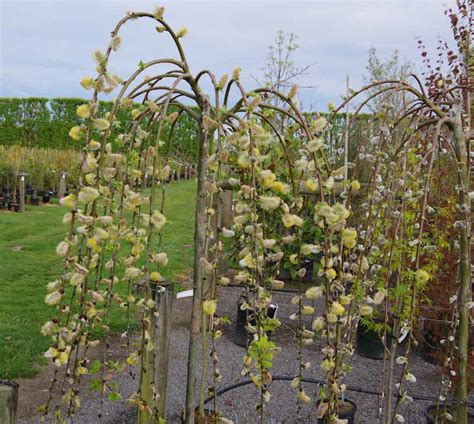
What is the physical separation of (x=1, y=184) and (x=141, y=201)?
40.1 ft

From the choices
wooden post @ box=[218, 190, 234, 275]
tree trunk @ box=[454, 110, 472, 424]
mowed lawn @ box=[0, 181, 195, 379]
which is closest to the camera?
tree trunk @ box=[454, 110, 472, 424]

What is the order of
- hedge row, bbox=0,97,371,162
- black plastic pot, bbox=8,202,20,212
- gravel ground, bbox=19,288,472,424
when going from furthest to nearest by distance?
hedge row, bbox=0,97,371,162
black plastic pot, bbox=8,202,20,212
gravel ground, bbox=19,288,472,424

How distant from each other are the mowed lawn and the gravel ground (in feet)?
1.95

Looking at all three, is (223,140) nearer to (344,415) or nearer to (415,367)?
(344,415)

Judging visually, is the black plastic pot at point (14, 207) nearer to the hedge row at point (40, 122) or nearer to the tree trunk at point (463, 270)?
the hedge row at point (40, 122)

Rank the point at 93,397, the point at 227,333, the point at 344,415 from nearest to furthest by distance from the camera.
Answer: the point at 344,415
the point at 93,397
the point at 227,333

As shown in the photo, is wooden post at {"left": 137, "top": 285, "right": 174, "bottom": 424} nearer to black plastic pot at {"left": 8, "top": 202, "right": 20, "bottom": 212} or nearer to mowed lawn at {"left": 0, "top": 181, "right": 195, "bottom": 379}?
mowed lawn at {"left": 0, "top": 181, "right": 195, "bottom": 379}

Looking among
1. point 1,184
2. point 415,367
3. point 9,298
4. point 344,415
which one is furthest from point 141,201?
point 1,184

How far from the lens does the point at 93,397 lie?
3.00 m

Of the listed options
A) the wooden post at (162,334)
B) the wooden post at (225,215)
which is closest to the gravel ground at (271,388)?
the wooden post at (162,334)

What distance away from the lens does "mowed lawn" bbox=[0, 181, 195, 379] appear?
139 inches

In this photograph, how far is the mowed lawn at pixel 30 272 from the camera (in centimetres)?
352

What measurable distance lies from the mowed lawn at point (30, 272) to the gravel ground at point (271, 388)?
23.4 inches

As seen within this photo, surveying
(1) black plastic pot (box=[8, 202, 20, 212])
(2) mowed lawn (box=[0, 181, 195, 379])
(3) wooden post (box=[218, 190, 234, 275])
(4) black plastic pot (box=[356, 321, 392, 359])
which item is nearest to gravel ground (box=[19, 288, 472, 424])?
(4) black plastic pot (box=[356, 321, 392, 359])
